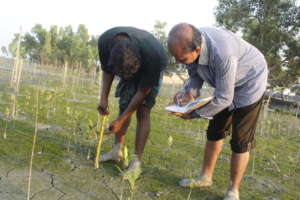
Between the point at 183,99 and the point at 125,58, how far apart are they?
0.61m

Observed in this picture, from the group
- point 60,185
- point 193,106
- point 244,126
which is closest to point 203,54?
point 193,106

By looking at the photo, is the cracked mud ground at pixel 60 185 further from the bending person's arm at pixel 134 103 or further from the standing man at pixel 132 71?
the bending person's arm at pixel 134 103

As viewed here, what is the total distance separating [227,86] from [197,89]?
20.5 inches

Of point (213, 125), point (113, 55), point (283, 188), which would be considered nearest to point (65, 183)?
point (113, 55)

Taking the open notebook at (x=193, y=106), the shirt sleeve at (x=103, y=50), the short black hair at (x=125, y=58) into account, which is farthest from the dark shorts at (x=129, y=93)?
the open notebook at (x=193, y=106)

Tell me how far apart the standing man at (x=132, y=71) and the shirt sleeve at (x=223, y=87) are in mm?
626

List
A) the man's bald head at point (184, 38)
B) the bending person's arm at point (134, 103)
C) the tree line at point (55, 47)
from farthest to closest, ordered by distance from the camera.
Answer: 1. the tree line at point (55, 47)
2. the bending person's arm at point (134, 103)
3. the man's bald head at point (184, 38)

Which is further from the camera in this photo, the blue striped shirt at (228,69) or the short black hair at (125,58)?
the short black hair at (125,58)

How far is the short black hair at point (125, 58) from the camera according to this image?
2.20 metres

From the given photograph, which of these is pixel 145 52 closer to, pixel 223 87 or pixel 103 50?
pixel 103 50

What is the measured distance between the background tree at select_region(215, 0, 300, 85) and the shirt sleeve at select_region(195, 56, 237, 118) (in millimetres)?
12290

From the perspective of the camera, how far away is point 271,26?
528 inches

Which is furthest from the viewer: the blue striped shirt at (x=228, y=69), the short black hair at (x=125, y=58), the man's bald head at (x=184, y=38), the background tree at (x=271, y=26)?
the background tree at (x=271, y=26)

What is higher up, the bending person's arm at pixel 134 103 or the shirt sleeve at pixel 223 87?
the shirt sleeve at pixel 223 87
